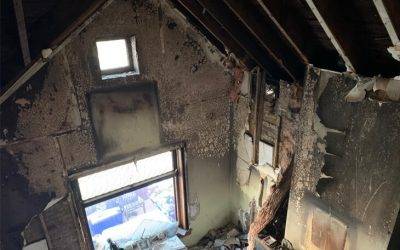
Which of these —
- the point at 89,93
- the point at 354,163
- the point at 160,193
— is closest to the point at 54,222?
the point at 89,93

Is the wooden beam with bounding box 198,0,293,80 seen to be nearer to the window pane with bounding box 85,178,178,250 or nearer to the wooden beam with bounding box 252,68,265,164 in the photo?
the wooden beam with bounding box 252,68,265,164

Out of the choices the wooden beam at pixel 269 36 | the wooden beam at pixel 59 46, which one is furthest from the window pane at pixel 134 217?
the wooden beam at pixel 269 36

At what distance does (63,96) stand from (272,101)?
2.60 m

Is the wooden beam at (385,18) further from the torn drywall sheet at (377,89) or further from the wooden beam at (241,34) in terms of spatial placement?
the wooden beam at (241,34)

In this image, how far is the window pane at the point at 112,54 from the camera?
12.1 ft

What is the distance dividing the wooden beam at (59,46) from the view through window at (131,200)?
145cm

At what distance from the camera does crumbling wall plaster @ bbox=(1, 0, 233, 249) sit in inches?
136

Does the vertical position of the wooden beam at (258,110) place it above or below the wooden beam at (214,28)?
below

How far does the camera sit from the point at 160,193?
244 inches

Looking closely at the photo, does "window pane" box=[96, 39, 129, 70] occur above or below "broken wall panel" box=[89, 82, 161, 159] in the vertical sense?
above

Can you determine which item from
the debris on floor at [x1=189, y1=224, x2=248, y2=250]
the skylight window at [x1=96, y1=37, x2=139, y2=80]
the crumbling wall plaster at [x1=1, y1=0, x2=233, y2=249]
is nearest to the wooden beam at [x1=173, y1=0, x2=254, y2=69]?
the crumbling wall plaster at [x1=1, y1=0, x2=233, y2=249]

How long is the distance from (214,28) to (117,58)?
1.25 metres

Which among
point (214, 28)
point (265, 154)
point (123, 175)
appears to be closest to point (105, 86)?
point (123, 175)

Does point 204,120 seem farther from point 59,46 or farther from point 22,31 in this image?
point 22,31
